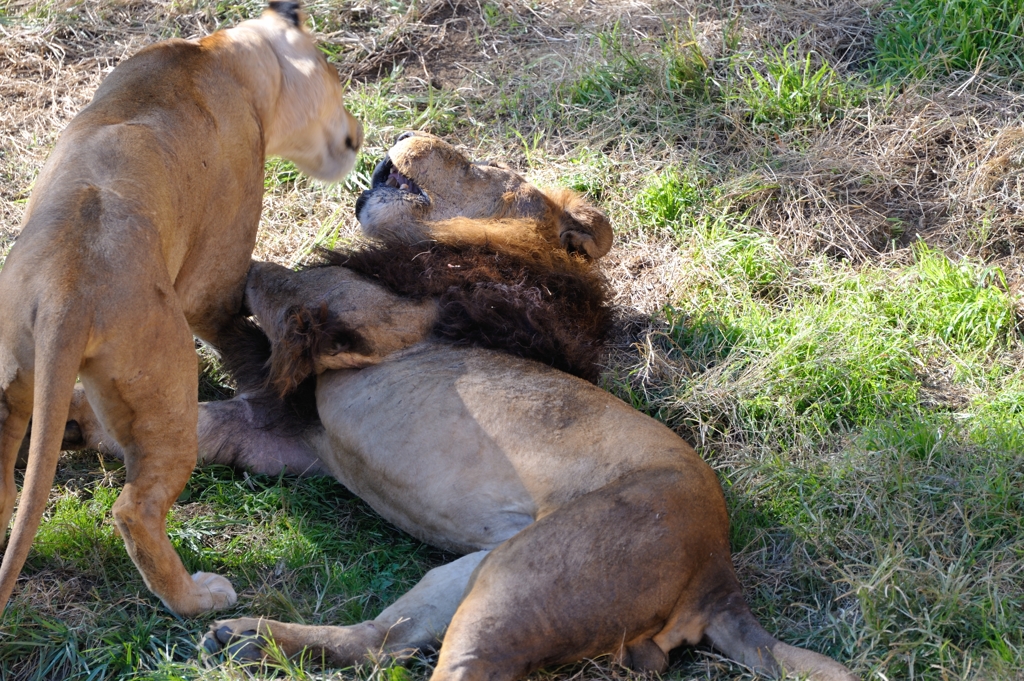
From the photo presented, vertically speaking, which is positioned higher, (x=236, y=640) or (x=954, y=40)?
(x=954, y=40)

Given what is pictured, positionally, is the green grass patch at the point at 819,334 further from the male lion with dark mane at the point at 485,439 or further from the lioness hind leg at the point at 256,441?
the lioness hind leg at the point at 256,441

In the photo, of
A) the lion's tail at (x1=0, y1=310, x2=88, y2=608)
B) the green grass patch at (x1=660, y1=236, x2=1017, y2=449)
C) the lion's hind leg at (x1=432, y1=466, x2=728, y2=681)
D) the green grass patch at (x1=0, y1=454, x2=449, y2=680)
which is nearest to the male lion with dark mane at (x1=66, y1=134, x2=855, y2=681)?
the lion's hind leg at (x1=432, y1=466, x2=728, y2=681)

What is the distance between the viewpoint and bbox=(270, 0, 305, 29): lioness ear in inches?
168

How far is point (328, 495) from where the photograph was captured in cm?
389

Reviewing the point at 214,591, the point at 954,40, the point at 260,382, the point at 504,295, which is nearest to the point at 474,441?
the point at 504,295

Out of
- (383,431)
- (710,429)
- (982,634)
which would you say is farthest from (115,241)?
(982,634)

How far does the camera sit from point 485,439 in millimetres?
3387

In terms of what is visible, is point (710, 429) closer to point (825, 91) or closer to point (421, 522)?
point (421, 522)

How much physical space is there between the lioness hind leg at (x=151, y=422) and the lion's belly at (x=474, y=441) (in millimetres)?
677

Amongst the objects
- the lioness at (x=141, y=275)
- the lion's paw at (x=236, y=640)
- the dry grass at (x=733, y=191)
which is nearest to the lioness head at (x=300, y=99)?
the lioness at (x=141, y=275)

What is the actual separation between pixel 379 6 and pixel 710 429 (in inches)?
139

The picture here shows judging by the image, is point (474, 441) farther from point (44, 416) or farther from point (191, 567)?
point (44, 416)

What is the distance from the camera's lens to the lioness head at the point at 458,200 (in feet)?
14.6

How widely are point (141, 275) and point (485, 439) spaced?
1.14 meters
